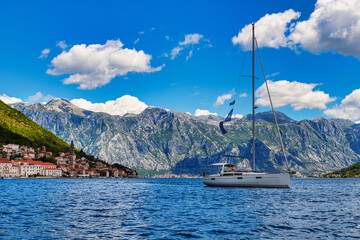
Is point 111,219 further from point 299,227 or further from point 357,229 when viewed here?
point 357,229

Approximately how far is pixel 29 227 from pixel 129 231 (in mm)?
8287

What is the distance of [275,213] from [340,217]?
21.8 feet

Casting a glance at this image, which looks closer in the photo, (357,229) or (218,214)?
(357,229)

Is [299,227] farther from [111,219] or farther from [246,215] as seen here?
[111,219]

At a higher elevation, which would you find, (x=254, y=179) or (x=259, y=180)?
(x=254, y=179)

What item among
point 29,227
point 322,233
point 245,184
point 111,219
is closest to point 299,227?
point 322,233

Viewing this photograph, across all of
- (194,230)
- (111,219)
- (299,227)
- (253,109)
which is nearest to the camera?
(194,230)

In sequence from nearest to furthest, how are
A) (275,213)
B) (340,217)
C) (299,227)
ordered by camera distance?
1. (299,227)
2. (340,217)
3. (275,213)

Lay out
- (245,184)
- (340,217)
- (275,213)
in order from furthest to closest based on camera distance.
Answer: (245,184) < (275,213) < (340,217)

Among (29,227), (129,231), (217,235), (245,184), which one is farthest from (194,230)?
(245,184)

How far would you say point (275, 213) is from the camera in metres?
34.6

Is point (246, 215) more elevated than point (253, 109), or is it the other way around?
point (253, 109)

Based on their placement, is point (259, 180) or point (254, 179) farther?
point (254, 179)

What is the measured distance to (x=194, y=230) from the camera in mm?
24312
